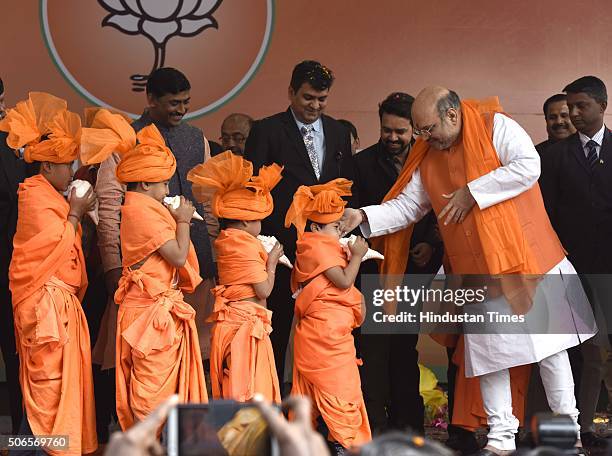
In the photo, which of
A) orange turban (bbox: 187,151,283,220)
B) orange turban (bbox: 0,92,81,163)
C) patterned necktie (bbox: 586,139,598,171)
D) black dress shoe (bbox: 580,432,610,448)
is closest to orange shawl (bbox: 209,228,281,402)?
orange turban (bbox: 187,151,283,220)

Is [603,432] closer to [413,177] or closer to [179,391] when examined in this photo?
[413,177]

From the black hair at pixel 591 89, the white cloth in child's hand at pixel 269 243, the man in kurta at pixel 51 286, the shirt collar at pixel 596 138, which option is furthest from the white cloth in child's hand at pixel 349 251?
the black hair at pixel 591 89

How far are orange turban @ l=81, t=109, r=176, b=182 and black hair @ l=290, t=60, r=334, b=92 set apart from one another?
2.96 ft

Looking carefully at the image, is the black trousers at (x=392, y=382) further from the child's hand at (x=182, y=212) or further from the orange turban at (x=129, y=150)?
the orange turban at (x=129, y=150)

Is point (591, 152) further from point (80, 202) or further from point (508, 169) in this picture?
point (80, 202)

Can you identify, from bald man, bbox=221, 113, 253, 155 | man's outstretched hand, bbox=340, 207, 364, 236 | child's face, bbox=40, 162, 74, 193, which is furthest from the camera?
bald man, bbox=221, 113, 253, 155

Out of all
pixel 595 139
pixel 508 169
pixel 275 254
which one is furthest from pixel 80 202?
pixel 595 139

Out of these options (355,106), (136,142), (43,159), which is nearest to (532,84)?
(355,106)

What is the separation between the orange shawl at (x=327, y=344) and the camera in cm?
503

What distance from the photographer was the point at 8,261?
17.6 ft

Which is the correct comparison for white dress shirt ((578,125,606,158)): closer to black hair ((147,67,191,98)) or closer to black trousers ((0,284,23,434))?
black hair ((147,67,191,98))

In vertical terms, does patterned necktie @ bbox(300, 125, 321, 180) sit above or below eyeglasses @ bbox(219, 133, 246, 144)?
below

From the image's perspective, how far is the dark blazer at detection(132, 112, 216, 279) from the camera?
5508 millimetres

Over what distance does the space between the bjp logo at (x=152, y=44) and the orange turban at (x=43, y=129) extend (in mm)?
2295
